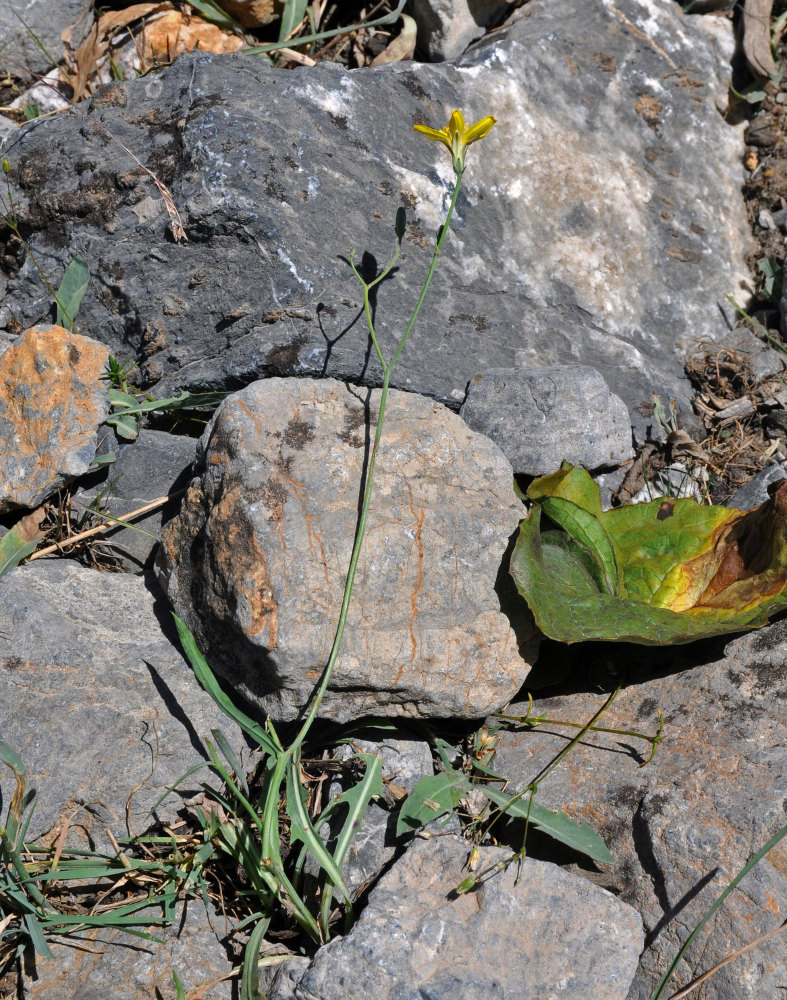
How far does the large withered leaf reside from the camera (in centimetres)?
237

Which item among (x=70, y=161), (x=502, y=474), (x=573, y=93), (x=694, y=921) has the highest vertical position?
(x=573, y=93)

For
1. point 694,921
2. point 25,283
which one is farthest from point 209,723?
point 25,283

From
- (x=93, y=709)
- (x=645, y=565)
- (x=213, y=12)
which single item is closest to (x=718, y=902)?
(x=645, y=565)

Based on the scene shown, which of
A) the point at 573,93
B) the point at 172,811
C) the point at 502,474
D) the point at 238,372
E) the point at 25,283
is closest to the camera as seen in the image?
the point at 172,811

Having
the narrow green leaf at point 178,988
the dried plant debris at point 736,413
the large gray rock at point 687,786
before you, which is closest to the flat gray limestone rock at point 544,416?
the dried plant debris at point 736,413

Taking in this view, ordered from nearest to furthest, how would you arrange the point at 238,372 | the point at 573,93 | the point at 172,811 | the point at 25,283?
1. the point at 172,811
2. the point at 238,372
3. the point at 25,283
4. the point at 573,93

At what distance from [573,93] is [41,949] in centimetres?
354

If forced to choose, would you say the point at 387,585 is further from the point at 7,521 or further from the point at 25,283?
the point at 25,283

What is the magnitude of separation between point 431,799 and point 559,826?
35 cm

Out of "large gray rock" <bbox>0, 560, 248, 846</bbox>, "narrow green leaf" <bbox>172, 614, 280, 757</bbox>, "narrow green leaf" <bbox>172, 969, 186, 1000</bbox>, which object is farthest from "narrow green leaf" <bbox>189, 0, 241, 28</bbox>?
"narrow green leaf" <bbox>172, 969, 186, 1000</bbox>

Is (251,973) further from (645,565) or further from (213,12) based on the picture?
(213,12)

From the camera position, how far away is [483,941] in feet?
6.70

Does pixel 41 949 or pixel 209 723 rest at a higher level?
pixel 209 723

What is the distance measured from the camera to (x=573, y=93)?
353cm
